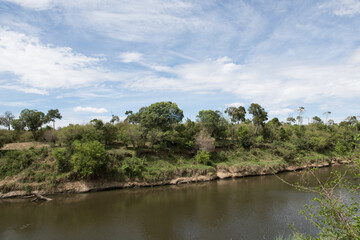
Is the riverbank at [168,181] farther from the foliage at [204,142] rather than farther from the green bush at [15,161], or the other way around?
the foliage at [204,142]

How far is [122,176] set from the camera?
103 feet

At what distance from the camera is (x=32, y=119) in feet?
126

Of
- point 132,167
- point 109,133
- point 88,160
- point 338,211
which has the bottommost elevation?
point 132,167

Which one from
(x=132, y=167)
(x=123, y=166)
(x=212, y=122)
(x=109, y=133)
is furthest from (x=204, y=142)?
(x=109, y=133)

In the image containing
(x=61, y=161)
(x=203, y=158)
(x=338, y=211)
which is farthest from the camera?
(x=203, y=158)

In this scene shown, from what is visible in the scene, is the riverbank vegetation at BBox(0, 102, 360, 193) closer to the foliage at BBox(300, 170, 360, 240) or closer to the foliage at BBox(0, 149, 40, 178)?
the foliage at BBox(0, 149, 40, 178)

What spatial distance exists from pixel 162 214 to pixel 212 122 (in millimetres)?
26369

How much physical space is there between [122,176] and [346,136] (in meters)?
56.5

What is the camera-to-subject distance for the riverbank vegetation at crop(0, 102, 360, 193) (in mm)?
29547

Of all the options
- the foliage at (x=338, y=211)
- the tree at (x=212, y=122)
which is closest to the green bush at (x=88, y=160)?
the tree at (x=212, y=122)

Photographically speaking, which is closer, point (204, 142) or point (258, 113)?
point (204, 142)

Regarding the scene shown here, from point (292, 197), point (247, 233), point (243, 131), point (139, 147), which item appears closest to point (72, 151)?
point (139, 147)

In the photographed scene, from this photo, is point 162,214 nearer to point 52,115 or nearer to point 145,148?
point 145,148

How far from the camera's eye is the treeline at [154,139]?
1211 inches
